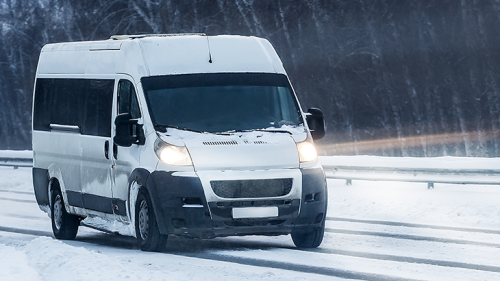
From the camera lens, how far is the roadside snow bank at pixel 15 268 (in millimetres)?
6773

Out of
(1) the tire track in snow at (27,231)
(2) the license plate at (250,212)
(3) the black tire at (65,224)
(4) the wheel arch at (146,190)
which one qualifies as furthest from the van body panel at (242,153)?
(1) the tire track in snow at (27,231)

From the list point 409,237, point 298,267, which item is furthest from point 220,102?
point 409,237

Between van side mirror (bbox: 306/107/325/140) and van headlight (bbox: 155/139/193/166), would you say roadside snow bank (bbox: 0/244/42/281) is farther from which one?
van side mirror (bbox: 306/107/325/140)

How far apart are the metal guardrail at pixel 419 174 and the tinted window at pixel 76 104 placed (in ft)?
23.1

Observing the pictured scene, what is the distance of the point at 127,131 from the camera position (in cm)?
921

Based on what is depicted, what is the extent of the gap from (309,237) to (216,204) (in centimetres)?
131

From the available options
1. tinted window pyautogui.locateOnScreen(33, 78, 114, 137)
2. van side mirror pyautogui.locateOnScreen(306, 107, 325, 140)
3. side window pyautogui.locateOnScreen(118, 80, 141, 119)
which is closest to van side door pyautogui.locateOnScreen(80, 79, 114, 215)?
tinted window pyautogui.locateOnScreen(33, 78, 114, 137)

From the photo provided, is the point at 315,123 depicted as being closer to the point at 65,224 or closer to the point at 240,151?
the point at 240,151

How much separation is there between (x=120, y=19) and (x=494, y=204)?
85.4 ft

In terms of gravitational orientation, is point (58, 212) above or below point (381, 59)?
below

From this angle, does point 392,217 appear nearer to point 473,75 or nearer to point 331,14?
point 473,75

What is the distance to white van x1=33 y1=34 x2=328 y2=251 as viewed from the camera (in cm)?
872

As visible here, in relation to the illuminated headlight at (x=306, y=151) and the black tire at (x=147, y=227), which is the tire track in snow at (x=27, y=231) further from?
the illuminated headlight at (x=306, y=151)

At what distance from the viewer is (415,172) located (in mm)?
16609
